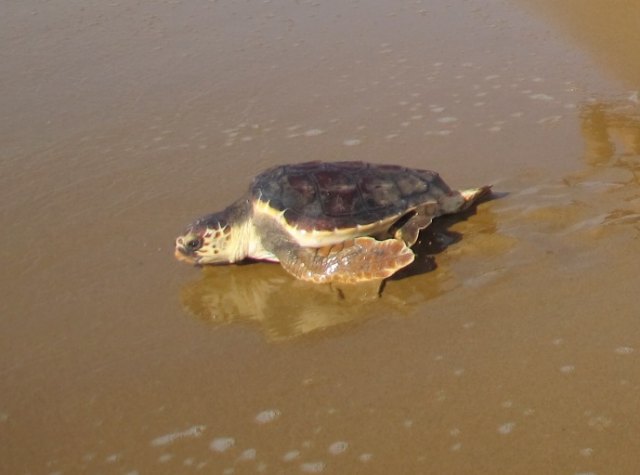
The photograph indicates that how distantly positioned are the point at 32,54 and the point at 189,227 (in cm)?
352

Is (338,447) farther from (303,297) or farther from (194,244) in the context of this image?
(194,244)

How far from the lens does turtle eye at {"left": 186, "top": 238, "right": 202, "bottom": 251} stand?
3.76m

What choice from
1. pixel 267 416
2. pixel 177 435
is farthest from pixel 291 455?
pixel 177 435

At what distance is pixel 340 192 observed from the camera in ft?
12.2

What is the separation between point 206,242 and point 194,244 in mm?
59

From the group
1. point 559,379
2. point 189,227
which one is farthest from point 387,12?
point 559,379

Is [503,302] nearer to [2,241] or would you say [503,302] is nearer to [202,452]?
[202,452]

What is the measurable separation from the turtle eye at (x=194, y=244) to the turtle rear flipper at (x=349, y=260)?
1.27ft

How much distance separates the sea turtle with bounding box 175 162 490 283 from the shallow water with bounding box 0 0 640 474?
0.11 m

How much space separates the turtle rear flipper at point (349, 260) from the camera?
3.47m

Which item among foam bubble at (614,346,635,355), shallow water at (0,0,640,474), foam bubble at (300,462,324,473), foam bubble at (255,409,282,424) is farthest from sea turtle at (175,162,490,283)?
foam bubble at (300,462,324,473)

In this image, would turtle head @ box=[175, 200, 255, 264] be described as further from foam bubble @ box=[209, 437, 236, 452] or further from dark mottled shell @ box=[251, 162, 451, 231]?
foam bubble @ box=[209, 437, 236, 452]

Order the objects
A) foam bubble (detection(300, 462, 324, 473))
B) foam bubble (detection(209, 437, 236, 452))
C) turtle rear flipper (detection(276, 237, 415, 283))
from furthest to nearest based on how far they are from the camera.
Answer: turtle rear flipper (detection(276, 237, 415, 283))
foam bubble (detection(209, 437, 236, 452))
foam bubble (detection(300, 462, 324, 473))

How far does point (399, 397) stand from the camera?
2842 millimetres
